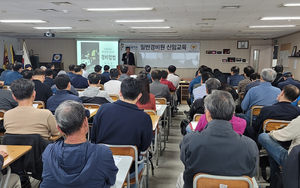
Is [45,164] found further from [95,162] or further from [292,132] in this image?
[292,132]

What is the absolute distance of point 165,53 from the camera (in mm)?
12906

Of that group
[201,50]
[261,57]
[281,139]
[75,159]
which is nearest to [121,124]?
[75,159]

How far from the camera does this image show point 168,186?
120 inches

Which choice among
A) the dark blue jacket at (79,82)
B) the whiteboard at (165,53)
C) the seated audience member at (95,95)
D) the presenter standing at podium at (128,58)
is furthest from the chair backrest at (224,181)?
the whiteboard at (165,53)

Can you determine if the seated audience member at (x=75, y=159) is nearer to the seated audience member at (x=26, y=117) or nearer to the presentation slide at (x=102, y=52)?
the seated audience member at (x=26, y=117)

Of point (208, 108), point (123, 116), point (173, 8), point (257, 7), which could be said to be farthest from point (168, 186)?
point (257, 7)

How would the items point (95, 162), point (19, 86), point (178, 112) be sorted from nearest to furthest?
point (95, 162) → point (19, 86) → point (178, 112)

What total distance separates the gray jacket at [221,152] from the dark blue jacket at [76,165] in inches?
22.0

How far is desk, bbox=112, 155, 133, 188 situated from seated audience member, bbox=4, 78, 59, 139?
0.96 m

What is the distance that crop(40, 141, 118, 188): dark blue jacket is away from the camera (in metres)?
1.30

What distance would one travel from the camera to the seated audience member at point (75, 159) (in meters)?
1.30

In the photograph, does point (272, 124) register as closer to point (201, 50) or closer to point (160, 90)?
point (160, 90)

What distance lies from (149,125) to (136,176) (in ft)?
1.45

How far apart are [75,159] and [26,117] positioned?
4.32 ft
